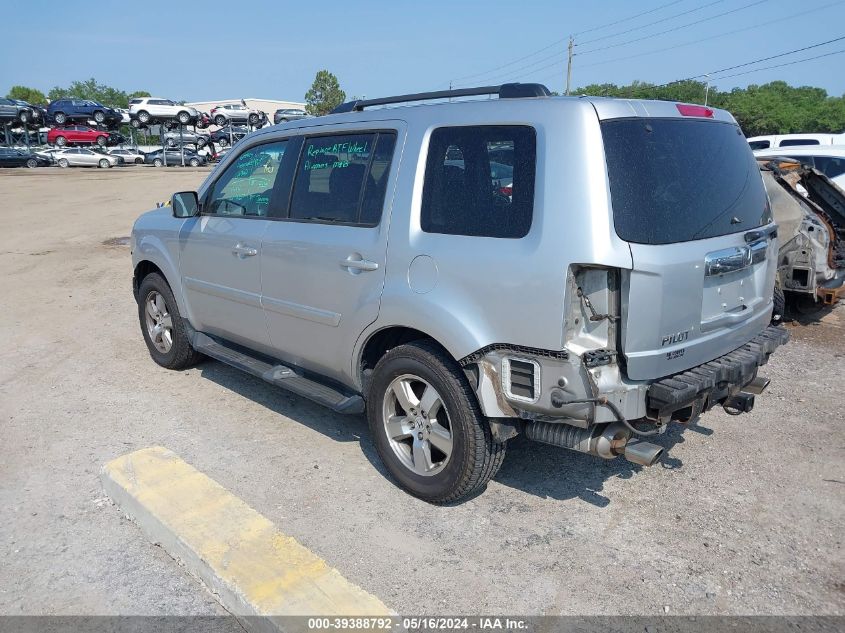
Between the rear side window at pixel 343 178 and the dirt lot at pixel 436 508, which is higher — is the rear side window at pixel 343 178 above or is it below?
above

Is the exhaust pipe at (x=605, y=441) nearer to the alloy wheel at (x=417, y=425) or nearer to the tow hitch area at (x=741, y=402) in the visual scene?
the alloy wheel at (x=417, y=425)

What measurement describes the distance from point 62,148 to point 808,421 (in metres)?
47.4

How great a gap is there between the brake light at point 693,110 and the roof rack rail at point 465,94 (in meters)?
0.68

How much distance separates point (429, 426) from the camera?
3.63m

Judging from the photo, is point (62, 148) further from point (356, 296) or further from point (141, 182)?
point (356, 296)

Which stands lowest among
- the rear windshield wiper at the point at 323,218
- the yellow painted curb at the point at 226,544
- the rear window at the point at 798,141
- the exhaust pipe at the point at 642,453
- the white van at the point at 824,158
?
the yellow painted curb at the point at 226,544

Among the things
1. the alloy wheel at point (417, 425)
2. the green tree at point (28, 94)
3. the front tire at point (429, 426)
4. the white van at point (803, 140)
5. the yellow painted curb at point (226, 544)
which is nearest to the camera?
the yellow painted curb at point (226, 544)

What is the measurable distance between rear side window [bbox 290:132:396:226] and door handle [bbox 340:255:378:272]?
215mm

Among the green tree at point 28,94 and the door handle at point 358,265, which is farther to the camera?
the green tree at point 28,94

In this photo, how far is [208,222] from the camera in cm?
507

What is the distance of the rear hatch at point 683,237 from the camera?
117 inches

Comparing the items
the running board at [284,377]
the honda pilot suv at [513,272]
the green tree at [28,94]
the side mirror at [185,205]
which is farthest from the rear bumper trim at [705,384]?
the green tree at [28,94]

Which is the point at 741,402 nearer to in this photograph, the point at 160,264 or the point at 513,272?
the point at 513,272

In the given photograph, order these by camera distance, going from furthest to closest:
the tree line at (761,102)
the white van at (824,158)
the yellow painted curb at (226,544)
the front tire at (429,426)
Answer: the tree line at (761,102), the white van at (824,158), the front tire at (429,426), the yellow painted curb at (226,544)
